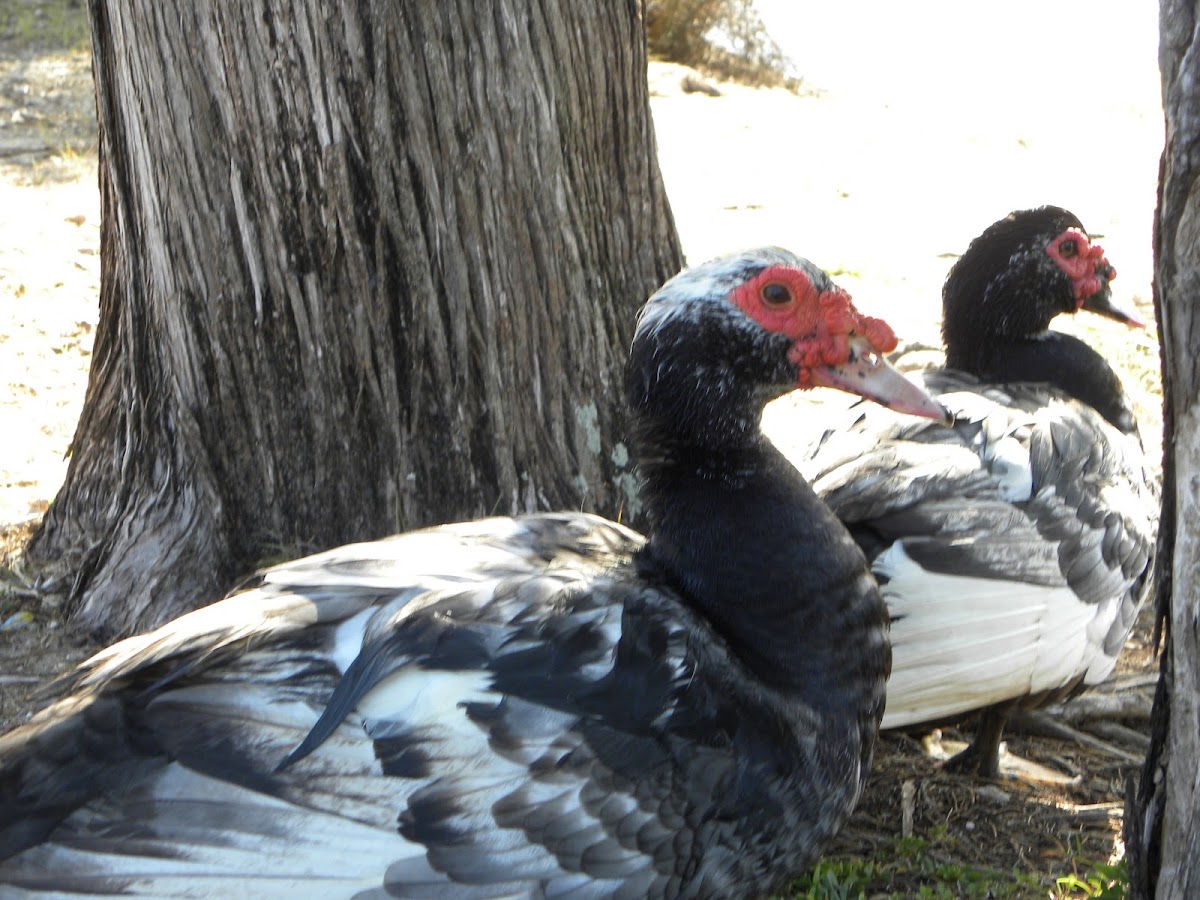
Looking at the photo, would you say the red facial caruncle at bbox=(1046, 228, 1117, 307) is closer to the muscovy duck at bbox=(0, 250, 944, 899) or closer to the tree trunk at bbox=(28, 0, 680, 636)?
the tree trunk at bbox=(28, 0, 680, 636)

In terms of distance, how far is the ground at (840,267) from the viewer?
3.51 metres

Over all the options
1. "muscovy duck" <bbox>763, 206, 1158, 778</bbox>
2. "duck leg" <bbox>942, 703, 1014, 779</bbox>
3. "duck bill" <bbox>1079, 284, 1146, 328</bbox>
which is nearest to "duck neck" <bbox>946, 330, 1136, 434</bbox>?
"muscovy duck" <bbox>763, 206, 1158, 778</bbox>

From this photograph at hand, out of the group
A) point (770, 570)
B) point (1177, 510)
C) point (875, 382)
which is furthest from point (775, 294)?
point (1177, 510)

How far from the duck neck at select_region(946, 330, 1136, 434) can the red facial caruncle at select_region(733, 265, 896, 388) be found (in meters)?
1.57

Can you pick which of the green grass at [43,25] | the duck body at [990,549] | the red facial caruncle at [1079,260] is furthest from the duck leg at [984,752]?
the green grass at [43,25]

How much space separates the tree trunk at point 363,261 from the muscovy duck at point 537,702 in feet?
2.70

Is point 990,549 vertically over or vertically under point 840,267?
under

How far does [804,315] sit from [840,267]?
13.8 ft

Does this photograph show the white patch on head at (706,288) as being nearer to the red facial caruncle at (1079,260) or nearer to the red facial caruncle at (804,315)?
the red facial caruncle at (804,315)

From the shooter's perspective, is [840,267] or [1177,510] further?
[840,267]

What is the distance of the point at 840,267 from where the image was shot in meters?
7.09

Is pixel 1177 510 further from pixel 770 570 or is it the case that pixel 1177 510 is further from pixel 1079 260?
pixel 1079 260

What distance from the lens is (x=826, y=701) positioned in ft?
9.36

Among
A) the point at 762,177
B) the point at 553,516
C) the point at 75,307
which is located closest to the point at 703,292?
the point at 553,516
